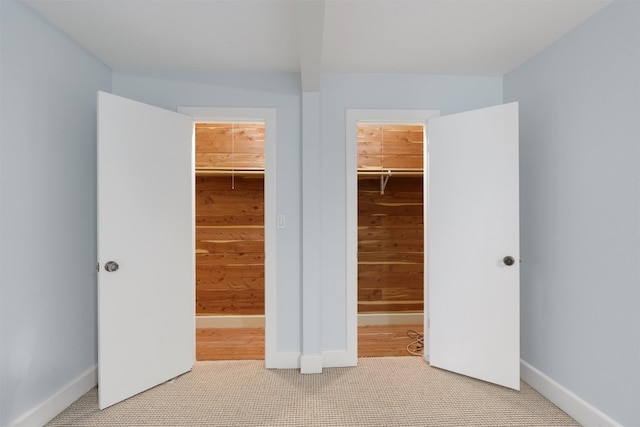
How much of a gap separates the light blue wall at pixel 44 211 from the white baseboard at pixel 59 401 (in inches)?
1.4

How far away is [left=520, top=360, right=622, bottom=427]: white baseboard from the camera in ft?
6.16

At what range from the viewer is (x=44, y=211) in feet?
6.44

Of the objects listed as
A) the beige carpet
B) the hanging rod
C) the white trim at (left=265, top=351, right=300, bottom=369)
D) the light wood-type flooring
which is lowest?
the light wood-type flooring

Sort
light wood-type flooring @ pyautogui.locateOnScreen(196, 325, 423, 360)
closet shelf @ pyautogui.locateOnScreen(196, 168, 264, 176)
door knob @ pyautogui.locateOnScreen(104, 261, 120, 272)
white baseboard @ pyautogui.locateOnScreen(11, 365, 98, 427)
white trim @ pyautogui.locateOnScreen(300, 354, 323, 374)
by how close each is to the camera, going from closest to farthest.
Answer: white baseboard @ pyautogui.locateOnScreen(11, 365, 98, 427)
door knob @ pyautogui.locateOnScreen(104, 261, 120, 272)
white trim @ pyautogui.locateOnScreen(300, 354, 323, 374)
light wood-type flooring @ pyautogui.locateOnScreen(196, 325, 423, 360)
closet shelf @ pyautogui.locateOnScreen(196, 168, 264, 176)

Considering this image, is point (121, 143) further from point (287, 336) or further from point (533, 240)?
point (533, 240)

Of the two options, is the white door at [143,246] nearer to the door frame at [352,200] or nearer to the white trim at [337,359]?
the white trim at [337,359]

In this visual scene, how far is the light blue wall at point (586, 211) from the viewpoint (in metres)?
1.73

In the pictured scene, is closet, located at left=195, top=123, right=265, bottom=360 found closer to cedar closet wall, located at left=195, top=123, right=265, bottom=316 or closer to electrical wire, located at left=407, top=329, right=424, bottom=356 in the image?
cedar closet wall, located at left=195, top=123, right=265, bottom=316

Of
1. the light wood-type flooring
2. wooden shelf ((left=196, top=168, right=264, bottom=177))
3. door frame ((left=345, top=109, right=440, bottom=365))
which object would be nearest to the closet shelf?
wooden shelf ((left=196, top=168, right=264, bottom=177))

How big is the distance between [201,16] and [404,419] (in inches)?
104

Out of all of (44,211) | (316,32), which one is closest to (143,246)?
(44,211)

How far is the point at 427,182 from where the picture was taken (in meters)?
2.68

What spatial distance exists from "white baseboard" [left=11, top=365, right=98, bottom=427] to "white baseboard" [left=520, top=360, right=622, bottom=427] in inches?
122

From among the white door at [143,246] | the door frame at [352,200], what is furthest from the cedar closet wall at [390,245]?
the white door at [143,246]
